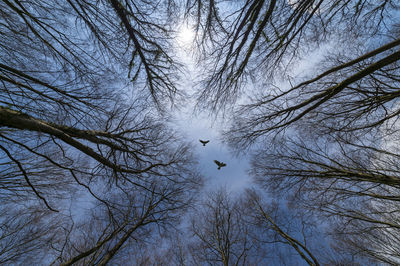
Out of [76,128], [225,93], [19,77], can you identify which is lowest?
[76,128]

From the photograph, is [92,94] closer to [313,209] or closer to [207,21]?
[207,21]

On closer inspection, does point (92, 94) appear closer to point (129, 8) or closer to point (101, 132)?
point (101, 132)

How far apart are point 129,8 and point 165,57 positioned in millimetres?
1445

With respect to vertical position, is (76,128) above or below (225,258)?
above

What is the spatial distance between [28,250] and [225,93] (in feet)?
27.6

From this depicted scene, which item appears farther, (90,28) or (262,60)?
(262,60)

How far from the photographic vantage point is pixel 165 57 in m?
4.55

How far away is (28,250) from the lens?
4457mm

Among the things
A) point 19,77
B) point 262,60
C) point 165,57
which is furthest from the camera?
point 165,57

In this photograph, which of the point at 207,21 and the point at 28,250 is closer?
the point at 207,21

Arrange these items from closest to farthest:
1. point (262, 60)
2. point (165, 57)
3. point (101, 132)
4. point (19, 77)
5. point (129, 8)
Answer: point (19, 77), point (129, 8), point (101, 132), point (262, 60), point (165, 57)

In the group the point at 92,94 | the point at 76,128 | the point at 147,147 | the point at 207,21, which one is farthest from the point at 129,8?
the point at 147,147

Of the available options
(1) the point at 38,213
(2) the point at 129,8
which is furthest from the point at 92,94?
(1) the point at 38,213

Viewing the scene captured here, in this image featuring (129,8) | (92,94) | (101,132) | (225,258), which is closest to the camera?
(129,8)
